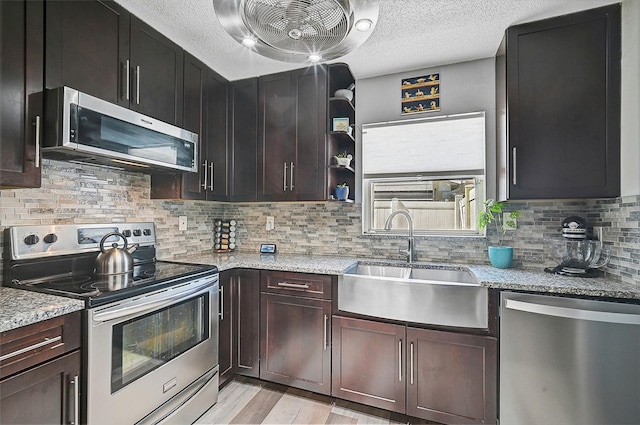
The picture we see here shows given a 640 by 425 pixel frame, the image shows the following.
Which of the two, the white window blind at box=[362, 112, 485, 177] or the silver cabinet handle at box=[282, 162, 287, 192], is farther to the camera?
the silver cabinet handle at box=[282, 162, 287, 192]

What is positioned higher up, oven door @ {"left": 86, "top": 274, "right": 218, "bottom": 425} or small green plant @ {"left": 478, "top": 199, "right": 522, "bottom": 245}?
small green plant @ {"left": 478, "top": 199, "right": 522, "bottom": 245}

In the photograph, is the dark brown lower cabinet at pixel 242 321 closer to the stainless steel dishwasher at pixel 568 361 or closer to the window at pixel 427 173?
the window at pixel 427 173

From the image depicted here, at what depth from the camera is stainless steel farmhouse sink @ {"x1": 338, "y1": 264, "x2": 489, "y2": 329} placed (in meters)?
1.74

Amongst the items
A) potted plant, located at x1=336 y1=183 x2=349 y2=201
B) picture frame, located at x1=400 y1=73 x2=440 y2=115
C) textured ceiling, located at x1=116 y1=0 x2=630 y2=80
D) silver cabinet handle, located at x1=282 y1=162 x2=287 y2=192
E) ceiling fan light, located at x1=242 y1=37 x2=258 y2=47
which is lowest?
potted plant, located at x1=336 y1=183 x2=349 y2=201

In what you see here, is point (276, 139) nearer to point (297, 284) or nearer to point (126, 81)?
point (126, 81)

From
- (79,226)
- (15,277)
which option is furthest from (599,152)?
(15,277)

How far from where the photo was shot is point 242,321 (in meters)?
2.26

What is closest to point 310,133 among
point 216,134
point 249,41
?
point 216,134

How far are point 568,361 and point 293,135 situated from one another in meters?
2.23

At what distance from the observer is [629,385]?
1.46 m

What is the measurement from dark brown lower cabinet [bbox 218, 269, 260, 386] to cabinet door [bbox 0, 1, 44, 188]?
4.04 feet

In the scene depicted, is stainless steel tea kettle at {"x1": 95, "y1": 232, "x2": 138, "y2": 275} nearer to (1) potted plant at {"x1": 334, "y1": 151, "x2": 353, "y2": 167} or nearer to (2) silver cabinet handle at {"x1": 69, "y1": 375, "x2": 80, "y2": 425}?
(2) silver cabinet handle at {"x1": 69, "y1": 375, "x2": 80, "y2": 425}

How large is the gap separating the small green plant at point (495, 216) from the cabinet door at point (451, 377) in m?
0.81

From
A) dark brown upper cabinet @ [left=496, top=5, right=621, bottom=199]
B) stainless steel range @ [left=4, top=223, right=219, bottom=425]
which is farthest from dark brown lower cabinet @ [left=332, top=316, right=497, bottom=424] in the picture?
dark brown upper cabinet @ [left=496, top=5, right=621, bottom=199]
